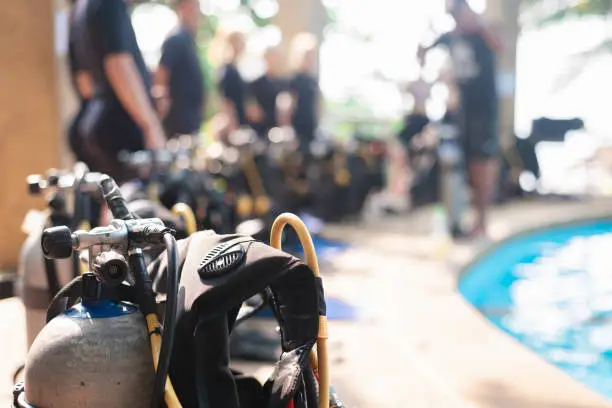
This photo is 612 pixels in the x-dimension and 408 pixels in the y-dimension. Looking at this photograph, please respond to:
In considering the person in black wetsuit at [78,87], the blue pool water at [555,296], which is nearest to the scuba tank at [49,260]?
the person in black wetsuit at [78,87]

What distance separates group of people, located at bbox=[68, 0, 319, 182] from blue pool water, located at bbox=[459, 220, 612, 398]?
244cm

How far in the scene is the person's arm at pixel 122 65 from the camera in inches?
131

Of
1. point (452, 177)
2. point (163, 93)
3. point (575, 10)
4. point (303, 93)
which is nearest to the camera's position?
point (163, 93)

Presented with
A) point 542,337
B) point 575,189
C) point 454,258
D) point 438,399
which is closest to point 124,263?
point 438,399

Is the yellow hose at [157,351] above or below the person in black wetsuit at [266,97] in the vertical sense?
below

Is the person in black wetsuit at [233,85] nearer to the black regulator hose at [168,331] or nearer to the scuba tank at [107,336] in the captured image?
the scuba tank at [107,336]

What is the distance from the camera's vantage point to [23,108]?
4414mm

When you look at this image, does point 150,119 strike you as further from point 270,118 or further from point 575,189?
point 575,189

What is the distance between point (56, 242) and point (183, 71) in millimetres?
3323

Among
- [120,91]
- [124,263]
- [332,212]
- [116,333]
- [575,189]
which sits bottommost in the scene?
[575,189]

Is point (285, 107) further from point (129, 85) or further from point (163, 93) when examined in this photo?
point (129, 85)

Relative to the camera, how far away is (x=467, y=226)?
739 cm

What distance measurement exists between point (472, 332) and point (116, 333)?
225 cm

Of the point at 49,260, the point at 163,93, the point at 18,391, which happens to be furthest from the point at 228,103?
the point at 18,391
